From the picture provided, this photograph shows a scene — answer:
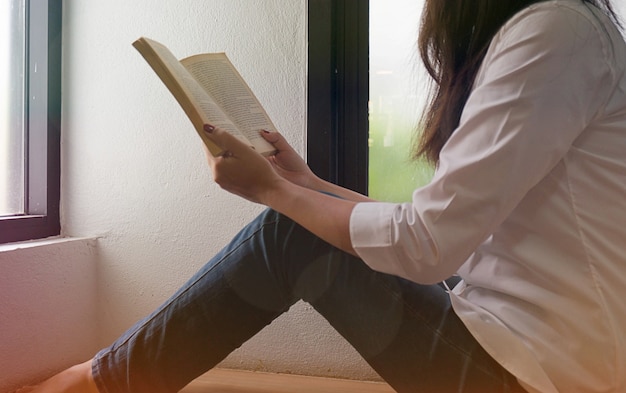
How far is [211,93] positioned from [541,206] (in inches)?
17.4

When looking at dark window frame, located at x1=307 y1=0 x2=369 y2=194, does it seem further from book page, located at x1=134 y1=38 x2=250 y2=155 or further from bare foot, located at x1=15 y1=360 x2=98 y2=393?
bare foot, located at x1=15 y1=360 x2=98 y2=393

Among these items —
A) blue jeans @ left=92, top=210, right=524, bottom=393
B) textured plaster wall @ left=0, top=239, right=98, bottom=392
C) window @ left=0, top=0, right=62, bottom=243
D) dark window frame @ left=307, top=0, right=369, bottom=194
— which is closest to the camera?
blue jeans @ left=92, top=210, right=524, bottom=393

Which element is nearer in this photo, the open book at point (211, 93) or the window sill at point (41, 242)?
the open book at point (211, 93)

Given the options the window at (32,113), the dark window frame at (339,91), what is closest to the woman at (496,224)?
the dark window frame at (339,91)

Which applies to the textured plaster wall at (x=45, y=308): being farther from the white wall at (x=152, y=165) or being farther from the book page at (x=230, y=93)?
the book page at (x=230, y=93)

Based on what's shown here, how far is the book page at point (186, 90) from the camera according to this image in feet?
2.27

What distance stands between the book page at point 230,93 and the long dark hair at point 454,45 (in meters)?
0.25

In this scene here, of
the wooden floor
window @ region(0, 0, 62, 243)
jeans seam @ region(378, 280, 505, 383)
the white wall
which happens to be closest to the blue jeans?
jeans seam @ region(378, 280, 505, 383)

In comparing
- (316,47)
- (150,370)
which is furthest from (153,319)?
(316,47)

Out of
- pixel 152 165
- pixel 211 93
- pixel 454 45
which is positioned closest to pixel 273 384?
pixel 152 165

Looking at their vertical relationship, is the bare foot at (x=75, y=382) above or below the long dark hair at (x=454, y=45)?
below

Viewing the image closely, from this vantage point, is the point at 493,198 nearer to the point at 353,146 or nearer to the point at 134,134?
the point at 353,146

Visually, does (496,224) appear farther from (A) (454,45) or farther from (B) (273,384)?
(B) (273,384)

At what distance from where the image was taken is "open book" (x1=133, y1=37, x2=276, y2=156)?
698 mm
